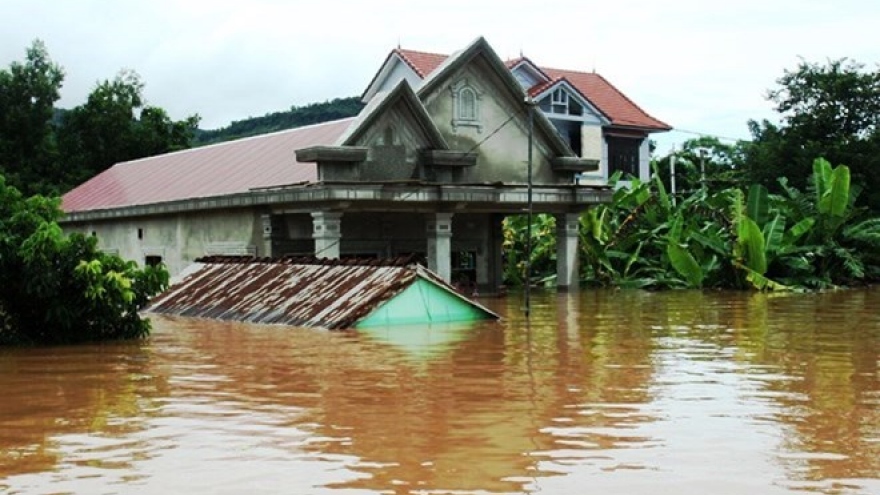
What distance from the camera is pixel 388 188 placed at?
25828mm

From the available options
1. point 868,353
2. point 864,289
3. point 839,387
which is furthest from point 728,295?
point 839,387

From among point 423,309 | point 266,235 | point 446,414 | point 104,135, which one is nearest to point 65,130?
point 104,135

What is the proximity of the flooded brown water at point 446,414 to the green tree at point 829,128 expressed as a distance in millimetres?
23009

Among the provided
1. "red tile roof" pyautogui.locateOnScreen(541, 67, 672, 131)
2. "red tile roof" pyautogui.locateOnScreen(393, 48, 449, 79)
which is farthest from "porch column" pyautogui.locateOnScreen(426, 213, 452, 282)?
"red tile roof" pyautogui.locateOnScreen(541, 67, 672, 131)

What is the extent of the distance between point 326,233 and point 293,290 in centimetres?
439

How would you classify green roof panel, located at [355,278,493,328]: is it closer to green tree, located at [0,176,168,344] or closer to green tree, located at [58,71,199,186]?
green tree, located at [0,176,168,344]

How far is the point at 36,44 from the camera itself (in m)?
45.3

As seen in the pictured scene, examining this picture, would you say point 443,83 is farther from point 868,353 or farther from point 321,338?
point 868,353

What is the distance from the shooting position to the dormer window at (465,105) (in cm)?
2981

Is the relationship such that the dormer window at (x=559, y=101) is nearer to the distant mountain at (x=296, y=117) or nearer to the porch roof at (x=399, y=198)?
the porch roof at (x=399, y=198)

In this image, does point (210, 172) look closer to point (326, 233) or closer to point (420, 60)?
point (326, 233)

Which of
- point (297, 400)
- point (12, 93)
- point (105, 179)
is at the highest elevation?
point (12, 93)

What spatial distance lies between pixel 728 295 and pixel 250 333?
1458 cm

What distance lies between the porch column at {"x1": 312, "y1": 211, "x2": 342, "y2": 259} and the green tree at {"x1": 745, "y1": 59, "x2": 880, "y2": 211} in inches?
809
